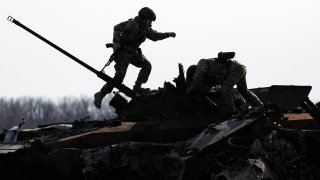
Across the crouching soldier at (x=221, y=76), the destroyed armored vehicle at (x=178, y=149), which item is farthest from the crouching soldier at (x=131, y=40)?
the destroyed armored vehicle at (x=178, y=149)

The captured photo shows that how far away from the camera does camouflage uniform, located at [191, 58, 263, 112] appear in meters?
14.1

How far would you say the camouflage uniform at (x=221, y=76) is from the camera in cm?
1405

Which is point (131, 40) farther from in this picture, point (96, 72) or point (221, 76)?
point (221, 76)

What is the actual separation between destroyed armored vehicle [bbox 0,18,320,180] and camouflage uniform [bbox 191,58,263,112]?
0.99 metres

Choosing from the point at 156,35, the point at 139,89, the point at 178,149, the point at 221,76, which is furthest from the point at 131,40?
the point at 178,149

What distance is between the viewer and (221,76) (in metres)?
14.3

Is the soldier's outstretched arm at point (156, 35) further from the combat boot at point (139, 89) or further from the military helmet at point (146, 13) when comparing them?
the combat boot at point (139, 89)

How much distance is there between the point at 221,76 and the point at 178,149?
3.12m

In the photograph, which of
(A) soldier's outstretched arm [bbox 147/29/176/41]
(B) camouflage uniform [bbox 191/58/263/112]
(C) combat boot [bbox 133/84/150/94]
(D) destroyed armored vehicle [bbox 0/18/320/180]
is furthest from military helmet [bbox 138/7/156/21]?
(D) destroyed armored vehicle [bbox 0/18/320/180]

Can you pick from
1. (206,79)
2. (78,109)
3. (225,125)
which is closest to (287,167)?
(225,125)

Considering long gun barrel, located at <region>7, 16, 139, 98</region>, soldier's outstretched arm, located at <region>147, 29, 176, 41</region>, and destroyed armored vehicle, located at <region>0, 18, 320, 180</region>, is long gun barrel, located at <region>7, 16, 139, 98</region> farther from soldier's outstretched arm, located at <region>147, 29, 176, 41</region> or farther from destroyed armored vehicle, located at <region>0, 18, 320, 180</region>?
destroyed armored vehicle, located at <region>0, 18, 320, 180</region>

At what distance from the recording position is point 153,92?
14680mm

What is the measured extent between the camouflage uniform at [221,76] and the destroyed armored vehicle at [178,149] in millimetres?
994

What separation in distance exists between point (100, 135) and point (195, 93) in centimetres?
258
